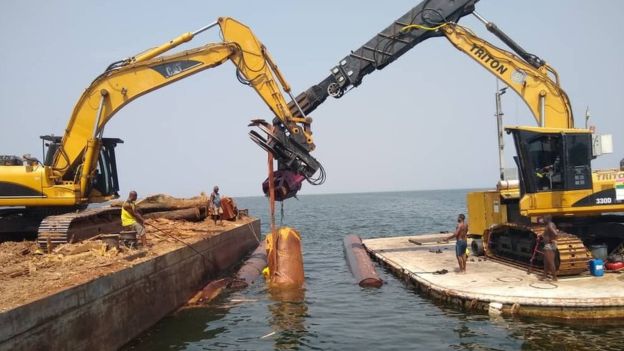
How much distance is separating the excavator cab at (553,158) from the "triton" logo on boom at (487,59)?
3.31m

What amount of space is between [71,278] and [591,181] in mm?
12881

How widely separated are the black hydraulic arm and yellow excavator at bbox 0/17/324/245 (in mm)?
1081

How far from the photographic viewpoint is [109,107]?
15.7 meters

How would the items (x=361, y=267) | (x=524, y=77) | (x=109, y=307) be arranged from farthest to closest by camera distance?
(x=361, y=267) → (x=524, y=77) → (x=109, y=307)

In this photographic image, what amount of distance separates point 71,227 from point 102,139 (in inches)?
187

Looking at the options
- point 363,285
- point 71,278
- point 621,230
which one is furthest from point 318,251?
point 71,278

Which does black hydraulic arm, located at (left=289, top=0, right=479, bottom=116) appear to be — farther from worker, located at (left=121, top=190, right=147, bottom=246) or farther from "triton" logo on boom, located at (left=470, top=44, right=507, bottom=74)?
worker, located at (left=121, top=190, right=147, bottom=246)

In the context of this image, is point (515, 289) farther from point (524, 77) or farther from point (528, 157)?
point (524, 77)

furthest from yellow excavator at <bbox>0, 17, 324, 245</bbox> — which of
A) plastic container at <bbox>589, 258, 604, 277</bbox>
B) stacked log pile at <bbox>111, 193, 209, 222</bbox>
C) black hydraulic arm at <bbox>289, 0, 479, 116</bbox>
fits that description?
plastic container at <bbox>589, 258, 604, 277</bbox>

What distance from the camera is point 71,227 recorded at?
12992 mm

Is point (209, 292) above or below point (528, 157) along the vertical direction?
below

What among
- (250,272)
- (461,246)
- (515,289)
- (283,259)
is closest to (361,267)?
(283,259)

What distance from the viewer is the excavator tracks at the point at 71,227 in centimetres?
1257

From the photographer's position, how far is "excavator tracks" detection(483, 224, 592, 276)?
40.5ft
